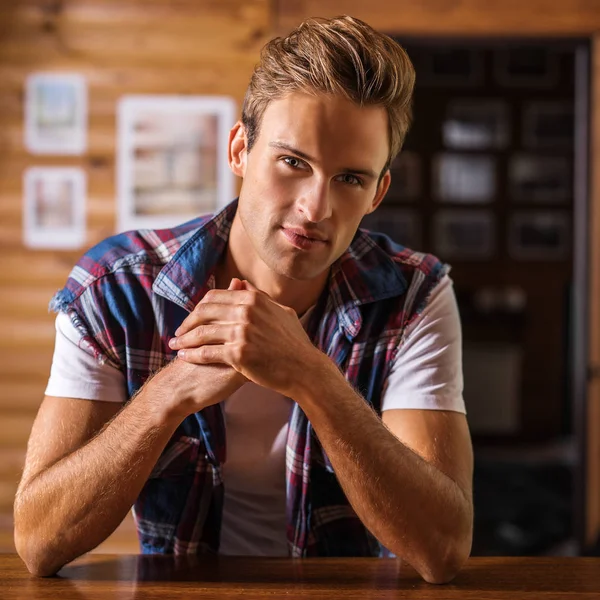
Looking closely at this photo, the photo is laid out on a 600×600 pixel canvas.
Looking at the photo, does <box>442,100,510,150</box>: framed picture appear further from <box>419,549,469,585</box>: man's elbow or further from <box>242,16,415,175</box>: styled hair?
<box>419,549,469,585</box>: man's elbow

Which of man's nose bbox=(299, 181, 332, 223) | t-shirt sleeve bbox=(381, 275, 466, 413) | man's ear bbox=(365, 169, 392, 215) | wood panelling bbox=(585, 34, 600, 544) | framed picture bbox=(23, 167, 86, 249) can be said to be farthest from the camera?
framed picture bbox=(23, 167, 86, 249)

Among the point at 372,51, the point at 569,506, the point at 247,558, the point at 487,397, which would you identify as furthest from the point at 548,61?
the point at 247,558

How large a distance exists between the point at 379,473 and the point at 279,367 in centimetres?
23

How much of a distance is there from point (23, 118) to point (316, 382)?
2985 mm

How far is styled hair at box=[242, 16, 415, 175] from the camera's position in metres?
1.41

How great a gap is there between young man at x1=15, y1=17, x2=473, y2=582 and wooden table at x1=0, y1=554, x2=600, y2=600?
39mm

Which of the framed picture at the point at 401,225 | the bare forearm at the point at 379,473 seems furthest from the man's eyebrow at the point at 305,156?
the framed picture at the point at 401,225

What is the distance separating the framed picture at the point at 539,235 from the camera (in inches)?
273

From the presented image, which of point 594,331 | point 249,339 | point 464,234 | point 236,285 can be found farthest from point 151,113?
point 464,234

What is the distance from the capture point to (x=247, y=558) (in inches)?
51.6

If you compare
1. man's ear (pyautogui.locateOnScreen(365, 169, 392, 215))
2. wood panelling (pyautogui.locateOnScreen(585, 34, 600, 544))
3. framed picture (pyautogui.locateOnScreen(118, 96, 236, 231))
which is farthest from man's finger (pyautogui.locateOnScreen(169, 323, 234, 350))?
wood panelling (pyautogui.locateOnScreen(585, 34, 600, 544))

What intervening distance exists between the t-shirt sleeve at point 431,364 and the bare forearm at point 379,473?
19 cm

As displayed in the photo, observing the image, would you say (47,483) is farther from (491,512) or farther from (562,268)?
(562,268)

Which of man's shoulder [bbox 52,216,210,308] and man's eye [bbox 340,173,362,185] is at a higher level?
man's eye [bbox 340,173,362,185]
